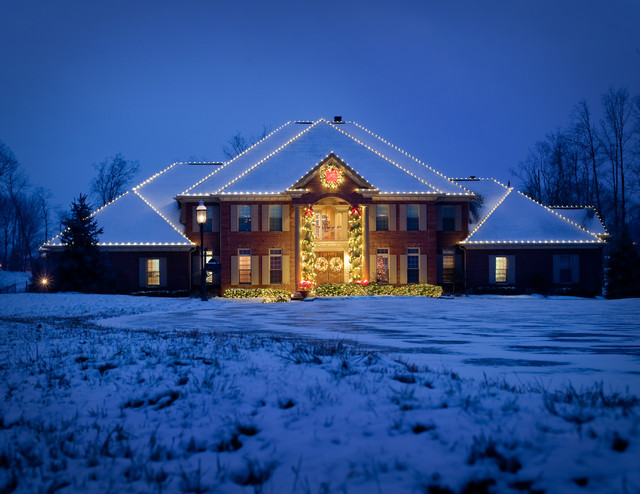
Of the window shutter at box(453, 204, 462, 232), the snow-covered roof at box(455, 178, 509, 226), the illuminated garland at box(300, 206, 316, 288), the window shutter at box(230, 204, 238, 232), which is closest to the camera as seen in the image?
the illuminated garland at box(300, 206, 316, 288)

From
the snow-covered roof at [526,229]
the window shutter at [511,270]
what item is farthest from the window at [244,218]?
the window shutter at [511,270]

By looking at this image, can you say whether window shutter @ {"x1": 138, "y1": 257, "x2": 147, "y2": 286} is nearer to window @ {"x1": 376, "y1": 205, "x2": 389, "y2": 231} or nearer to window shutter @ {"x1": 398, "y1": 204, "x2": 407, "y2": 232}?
window @ {"x1": 376, "y1": 205, "x2": 389, "y2": 231}

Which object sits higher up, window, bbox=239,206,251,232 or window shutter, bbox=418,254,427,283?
window, bbox=239,206,251,232

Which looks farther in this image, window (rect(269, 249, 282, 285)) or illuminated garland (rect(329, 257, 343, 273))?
illuminated garland (rect(329, 257, 343, 273))

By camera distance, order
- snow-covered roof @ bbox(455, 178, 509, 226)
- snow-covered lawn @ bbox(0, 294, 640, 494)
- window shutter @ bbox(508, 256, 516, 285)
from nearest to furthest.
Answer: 1. snow-covered lawn @ bbox(0, 294, 640, 494)
2. window shutter @ bbox(508, 256, 516, 285)
3. snow-covered roof @ bbox(455, 178, 509, 226)

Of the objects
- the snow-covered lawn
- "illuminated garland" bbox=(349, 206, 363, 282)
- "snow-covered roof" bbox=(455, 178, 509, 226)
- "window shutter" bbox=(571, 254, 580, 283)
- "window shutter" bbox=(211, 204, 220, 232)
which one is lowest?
the snow-covered lawn

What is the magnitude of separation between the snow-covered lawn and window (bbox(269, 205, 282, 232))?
76.7 feet

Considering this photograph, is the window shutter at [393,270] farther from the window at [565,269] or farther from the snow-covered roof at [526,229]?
the window at [565,269]

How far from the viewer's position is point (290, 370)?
563 centimetres

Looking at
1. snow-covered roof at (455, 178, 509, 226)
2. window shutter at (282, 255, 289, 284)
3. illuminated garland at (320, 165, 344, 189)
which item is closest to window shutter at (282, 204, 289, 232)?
window shutter at (282, 255, 289, 284)

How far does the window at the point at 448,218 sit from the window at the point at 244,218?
457 inches

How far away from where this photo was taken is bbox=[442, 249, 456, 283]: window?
32.6m

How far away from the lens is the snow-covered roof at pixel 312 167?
101 feet

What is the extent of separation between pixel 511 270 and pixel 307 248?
12127 mm
